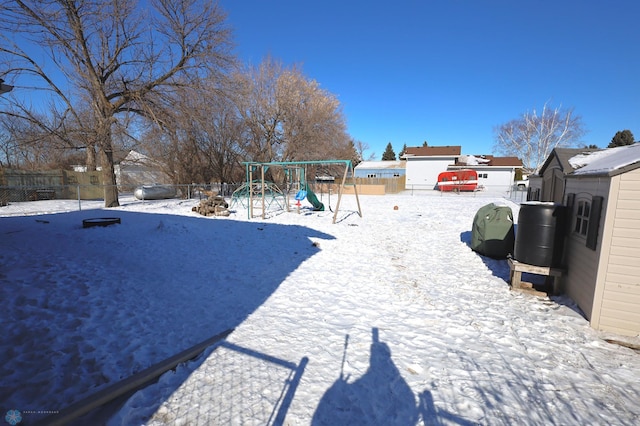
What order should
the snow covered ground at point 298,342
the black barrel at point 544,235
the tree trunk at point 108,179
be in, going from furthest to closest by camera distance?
the tree trunk at point 108,179, the black barrel at point 544,235, the snow covered ground at point 298,342

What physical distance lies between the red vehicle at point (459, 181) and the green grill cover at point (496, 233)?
91.3 feet

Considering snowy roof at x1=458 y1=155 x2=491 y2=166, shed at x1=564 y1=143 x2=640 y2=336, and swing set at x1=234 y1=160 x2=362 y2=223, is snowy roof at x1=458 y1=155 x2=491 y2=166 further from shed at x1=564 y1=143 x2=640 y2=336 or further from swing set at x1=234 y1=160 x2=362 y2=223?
shed at x1=564 y1=143 x2=640 y2=336

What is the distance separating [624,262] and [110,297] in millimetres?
7539

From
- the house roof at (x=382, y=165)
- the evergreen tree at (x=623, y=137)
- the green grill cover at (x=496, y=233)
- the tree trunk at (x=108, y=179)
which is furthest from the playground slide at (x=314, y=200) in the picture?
the evergreen tree at (x=623, y=137)

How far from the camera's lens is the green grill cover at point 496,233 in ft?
24.4

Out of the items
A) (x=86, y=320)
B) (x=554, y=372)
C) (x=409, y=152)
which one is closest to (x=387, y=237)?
(x=554, y=372)

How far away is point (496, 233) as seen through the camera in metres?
7.56

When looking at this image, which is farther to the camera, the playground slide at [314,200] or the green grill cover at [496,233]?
the playground slide at [314,200]

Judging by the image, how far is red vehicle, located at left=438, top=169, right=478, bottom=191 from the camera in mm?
33125

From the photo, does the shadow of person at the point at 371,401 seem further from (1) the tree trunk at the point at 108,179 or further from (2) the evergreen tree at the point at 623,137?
(2) the evergreen tree at the point at 623,137

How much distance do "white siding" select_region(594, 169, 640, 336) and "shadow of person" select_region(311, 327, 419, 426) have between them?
3389 millimetres

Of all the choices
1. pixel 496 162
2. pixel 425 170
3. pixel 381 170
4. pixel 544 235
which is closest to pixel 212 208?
pixel 544 235

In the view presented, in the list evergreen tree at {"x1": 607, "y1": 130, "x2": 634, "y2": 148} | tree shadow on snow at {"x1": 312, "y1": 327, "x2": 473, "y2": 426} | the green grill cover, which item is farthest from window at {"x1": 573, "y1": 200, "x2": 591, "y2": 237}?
evergreen tree at {"x1": 607, "y1": 130, "x2": 634, "y2": 148}

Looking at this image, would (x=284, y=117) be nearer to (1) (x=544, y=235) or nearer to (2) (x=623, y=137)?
(1) (x=544, y=235)
